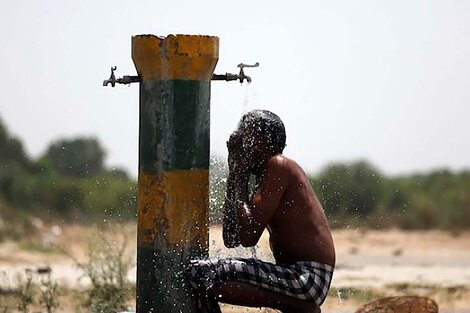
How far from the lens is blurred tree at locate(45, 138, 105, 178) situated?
34.5m

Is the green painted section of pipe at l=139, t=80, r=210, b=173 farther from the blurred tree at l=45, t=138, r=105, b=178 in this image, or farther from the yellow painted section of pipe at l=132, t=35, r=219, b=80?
the blurred tree at l=45, t=138, r=105, b=178

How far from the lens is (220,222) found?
9117 millimetres

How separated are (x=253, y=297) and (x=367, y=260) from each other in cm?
1727

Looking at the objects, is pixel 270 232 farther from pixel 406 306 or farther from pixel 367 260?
pixel 367 260

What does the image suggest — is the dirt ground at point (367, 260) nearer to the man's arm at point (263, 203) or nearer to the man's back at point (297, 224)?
the man's back at point (297, 224)

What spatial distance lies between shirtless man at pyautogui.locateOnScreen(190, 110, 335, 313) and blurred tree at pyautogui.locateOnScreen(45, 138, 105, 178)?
2421 cm

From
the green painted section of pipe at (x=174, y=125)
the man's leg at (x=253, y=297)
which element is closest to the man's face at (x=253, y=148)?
the green painted section of pipe at (x=174, y=125)

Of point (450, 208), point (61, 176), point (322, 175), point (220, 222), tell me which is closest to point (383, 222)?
point (450, 208)

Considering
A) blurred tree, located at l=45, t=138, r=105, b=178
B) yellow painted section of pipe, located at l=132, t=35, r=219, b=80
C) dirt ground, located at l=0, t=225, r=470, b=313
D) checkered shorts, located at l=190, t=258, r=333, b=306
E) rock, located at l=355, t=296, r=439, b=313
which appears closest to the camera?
checkered shorts, located at l=190, t=258, r=333, b=306

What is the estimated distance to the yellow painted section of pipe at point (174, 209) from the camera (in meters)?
8.26

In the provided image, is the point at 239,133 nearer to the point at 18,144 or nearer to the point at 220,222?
the point at 220,222

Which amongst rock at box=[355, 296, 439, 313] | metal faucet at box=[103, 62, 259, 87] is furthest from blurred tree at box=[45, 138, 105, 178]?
metal faucet at box=[103, 62, 259, 87]

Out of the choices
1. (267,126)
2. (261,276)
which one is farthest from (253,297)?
(267,126)

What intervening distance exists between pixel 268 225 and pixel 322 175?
49.6 ft
